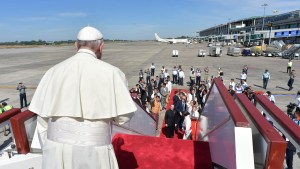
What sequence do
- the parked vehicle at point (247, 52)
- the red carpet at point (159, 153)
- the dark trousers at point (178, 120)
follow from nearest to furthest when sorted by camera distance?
the red carpet at point (159, 153)
the dark trousers at point (178, 120)
the parked vehicle at point (247, 52)

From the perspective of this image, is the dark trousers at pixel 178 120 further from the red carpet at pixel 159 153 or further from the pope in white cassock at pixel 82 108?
the pope in white cassock at pixel 82 108

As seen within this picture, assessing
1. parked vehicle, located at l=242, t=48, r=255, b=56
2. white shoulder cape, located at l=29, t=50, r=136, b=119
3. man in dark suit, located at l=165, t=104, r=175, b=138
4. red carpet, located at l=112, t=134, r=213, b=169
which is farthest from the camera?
parked vehicle, located at l=242, t=48, r=255, b=56

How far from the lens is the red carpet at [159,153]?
11.7 ft

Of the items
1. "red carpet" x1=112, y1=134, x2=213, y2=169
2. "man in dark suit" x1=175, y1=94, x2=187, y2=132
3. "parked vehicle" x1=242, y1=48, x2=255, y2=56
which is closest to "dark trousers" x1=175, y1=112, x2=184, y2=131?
"man in dark suit" x1=175, y1=94, x2=187, y2=132

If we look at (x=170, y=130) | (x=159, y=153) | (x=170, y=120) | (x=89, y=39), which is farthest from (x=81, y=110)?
(x=170, y=130)

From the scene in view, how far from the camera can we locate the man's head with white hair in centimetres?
213

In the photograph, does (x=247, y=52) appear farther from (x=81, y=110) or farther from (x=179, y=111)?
(x=81, y=110)

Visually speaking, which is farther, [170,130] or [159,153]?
[170,130]

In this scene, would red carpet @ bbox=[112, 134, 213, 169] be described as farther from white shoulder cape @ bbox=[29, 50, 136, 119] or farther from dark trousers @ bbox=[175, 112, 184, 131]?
dark trousers @ bbox=[175, 112, 184, 131]

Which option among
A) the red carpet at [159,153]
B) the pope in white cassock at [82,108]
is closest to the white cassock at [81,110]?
the pope in white cassock at [82,108]

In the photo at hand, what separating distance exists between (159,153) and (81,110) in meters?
2.17

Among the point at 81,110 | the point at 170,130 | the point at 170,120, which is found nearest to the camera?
the point at 81,110

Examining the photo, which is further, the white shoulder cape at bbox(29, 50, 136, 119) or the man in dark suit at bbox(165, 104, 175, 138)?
the man in dark suit at bbox(165, 104, 175, 138)

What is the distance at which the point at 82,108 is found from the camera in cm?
205
